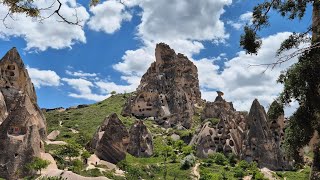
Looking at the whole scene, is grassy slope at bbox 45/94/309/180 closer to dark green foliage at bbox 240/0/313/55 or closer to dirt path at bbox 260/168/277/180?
dirt path at bbox 260/168/277/180

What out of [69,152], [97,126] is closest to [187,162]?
[69,152]

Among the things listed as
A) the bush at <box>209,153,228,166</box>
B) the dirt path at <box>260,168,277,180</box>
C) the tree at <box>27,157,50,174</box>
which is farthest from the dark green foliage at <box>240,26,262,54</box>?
the bush at <box>209,153,228,166</box>

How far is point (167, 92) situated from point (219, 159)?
43.4 meters

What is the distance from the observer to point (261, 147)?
6800 centimetres

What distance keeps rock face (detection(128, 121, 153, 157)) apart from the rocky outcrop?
16935mm

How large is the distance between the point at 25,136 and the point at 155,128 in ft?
161

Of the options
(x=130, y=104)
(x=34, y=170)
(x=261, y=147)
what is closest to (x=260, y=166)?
(x=261, y=147)

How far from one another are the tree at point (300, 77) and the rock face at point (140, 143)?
52.1 metres

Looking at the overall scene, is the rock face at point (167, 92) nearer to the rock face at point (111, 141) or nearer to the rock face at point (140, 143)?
the rock face at point (140, 143)

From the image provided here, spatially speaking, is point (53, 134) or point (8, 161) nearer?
point (8, 161)

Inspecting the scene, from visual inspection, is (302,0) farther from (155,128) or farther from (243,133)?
(155,128)

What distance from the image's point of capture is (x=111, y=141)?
5750cm

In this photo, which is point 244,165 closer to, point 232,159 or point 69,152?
point 232,159

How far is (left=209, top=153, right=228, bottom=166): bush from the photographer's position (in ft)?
218
